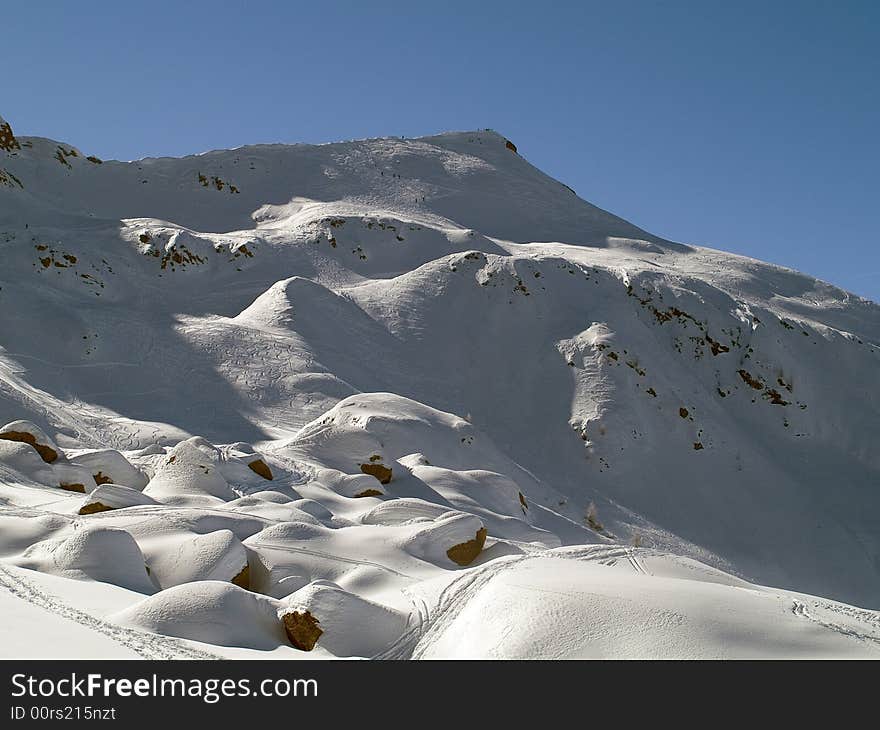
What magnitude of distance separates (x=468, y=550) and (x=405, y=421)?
715 cm

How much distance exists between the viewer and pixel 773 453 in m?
21.8

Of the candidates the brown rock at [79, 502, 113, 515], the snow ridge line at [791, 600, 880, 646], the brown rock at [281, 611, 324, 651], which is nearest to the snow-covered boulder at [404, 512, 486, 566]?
the brown rock at [281, 611, 324, 651]

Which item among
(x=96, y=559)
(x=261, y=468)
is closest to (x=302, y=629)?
(x=96, y=559)

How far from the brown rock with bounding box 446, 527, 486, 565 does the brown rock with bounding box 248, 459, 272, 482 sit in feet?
14.5

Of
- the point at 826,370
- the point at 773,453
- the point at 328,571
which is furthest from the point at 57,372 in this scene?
the point at 826,370

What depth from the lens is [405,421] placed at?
1595 centimetres

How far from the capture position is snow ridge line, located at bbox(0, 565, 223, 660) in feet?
16.6

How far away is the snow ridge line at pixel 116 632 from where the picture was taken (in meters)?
5.05

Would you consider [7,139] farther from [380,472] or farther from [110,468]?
[380,472]

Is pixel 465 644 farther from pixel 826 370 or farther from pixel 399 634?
pixel 826 370

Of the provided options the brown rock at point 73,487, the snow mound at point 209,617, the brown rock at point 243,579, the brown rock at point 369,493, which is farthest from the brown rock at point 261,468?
the snow mound at point 209,617

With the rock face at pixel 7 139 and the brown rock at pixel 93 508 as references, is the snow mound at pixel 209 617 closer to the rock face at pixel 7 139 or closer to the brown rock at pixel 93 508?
the brown rock at pixel 93 508

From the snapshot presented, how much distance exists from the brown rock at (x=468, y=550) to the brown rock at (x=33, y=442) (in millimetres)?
6417

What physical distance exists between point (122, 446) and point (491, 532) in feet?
24.7
